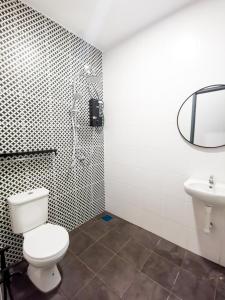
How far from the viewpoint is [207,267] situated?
1.57m

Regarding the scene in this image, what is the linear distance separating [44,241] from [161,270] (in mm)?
1173

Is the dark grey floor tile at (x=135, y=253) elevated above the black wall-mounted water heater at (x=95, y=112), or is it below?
below

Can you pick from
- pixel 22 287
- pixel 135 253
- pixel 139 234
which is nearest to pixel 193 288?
pixel 135 253

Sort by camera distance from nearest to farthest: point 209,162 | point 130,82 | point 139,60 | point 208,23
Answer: point 208,23 → point 209,162 → point 139,60 → point 130,82

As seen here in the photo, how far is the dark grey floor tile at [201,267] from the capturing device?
1.50m

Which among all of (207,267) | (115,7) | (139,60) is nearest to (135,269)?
(207,267)

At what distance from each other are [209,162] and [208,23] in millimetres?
1321

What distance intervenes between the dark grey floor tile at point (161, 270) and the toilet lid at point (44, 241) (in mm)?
893

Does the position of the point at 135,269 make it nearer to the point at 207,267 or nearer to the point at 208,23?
the point at 207,267

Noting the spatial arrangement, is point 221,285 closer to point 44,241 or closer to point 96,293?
point 96,293

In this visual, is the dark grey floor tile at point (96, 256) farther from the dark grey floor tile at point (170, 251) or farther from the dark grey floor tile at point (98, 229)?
the dark grey floor tile at point (170, 251)

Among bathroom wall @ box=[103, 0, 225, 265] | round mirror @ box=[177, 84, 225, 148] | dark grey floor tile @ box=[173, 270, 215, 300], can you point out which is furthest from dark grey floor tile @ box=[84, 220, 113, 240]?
round mirror @ box=[177, 84, 225, 148]

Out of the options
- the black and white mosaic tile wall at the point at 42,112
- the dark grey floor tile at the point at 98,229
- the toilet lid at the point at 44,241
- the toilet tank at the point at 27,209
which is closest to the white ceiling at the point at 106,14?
the black and white mosaic tile wall at the point at 42,112

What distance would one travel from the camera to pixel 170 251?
178 cm
